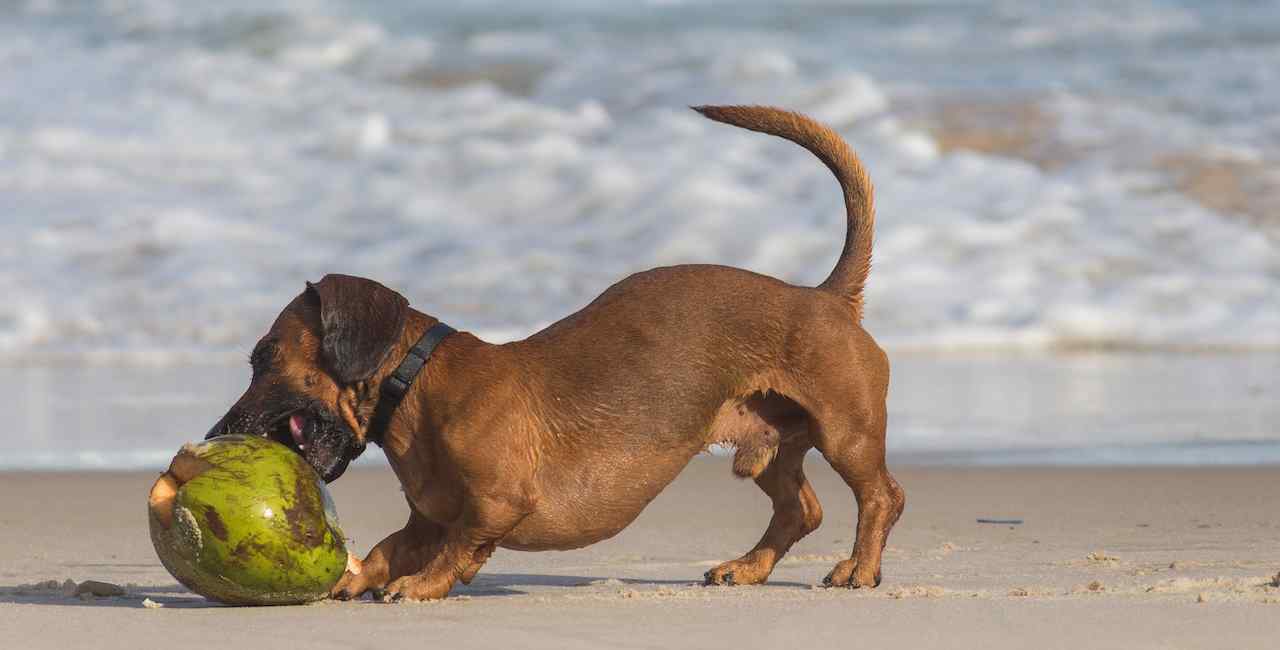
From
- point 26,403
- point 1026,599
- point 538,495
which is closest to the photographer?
point 1026,599

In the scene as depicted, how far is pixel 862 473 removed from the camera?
5.43 meters

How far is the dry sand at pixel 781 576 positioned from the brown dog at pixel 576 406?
0.71 ft

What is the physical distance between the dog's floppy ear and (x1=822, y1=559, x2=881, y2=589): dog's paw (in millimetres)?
1489

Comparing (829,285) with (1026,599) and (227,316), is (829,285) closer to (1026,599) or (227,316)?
(1026,599)

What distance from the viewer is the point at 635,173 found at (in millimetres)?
18203

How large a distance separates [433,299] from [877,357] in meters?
10.4

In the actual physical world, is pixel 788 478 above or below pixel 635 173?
below

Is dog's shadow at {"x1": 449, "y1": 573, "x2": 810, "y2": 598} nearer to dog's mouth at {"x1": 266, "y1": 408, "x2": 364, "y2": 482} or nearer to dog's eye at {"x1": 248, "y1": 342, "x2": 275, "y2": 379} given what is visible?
dog's mouth at {"x1": 266, "y1": 408, "x2": 364, "y2": 482}

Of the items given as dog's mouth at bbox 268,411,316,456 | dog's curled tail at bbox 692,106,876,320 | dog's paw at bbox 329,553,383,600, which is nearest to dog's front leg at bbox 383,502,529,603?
dog's paw at bbox 329,553,383,600

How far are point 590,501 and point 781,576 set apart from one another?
922mm

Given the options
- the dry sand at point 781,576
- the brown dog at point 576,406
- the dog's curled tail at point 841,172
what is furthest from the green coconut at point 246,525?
the dog's curled tail at point 841,172

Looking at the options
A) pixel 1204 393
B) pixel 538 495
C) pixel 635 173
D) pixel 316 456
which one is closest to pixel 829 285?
pixel 538 495

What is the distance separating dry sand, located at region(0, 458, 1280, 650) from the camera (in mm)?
4184

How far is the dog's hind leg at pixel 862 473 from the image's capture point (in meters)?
5.36
